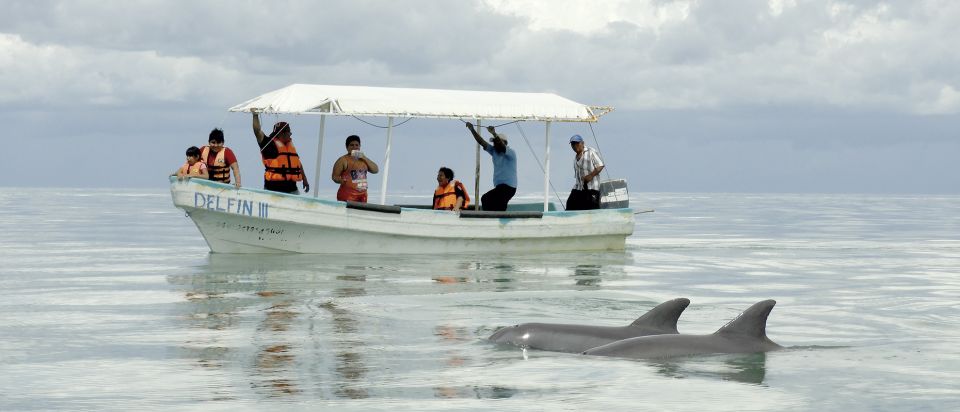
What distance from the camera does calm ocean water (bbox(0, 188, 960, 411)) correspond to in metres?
9.90

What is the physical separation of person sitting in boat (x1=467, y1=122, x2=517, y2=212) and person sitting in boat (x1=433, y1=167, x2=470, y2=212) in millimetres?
756

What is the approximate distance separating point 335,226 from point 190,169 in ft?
9.23

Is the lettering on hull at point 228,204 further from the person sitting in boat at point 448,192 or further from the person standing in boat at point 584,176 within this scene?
the person standing in boat at point 584,176

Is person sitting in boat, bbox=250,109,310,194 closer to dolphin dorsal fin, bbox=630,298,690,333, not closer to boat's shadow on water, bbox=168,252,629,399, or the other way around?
boat's shadow on water, bbox=168,252,629,399

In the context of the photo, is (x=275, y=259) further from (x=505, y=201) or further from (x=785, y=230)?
(x=785, y=230)

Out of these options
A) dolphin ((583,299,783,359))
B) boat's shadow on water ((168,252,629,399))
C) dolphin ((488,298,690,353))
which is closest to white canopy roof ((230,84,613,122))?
boat's shadow on water ((168,252,629,399))

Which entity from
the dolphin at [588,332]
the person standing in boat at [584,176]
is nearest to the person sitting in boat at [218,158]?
the person standing in boat at [584,176]

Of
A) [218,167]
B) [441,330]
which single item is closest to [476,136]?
[218,167]

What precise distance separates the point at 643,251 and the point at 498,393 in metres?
19.5

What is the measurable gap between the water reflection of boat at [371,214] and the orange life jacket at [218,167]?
2.26 feet

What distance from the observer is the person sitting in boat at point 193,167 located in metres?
23.1

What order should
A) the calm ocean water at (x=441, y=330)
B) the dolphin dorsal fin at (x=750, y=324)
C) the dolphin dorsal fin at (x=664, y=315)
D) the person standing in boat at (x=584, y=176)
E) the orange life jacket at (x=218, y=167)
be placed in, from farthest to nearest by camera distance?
the person standing in boat at (x=584, y=176)
the orange life jacket at (x=218, y=167)
the dolphin dorsal fin at (x=664, y=315)
the dolphin dorsal fin at (x=750, y=324)
the calm ocean water at (x=441, y=330)

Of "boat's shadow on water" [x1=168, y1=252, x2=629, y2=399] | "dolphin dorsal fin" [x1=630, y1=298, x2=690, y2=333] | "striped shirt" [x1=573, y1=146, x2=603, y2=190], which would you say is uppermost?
"striped shirt" [x1=573, y1=146, x2=603, y2=190]

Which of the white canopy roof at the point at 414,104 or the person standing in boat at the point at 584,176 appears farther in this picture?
the person standing in boat at the point at 584,176
